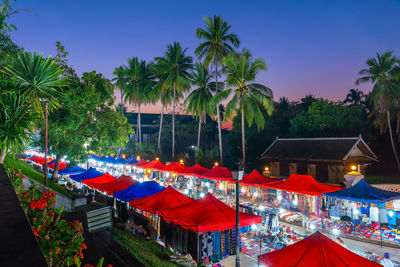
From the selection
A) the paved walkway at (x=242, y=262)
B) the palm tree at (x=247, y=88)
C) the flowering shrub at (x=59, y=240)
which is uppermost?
the palm tree at (x=247, y=88)

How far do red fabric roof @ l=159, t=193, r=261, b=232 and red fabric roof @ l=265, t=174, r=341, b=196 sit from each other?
6320mm

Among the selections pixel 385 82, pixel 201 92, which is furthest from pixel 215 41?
pixel 385 82

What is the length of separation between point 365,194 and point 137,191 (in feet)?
43.9

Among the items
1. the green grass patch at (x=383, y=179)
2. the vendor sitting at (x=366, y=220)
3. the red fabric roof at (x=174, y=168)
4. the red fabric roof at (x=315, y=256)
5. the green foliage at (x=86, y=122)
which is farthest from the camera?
the green grass patch at (x=383, y=179)

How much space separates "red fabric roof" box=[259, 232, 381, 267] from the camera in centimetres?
655

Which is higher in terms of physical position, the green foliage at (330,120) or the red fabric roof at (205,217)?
the green foliage at (330,120)

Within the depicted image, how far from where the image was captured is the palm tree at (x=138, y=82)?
173 ft

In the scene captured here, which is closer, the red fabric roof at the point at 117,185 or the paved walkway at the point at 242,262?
the paved walkway at the point at 242,262

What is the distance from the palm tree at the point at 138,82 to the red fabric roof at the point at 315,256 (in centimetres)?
4784

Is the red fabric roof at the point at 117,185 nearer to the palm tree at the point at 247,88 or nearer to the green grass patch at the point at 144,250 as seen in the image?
the green grass patch at the point at 144,250

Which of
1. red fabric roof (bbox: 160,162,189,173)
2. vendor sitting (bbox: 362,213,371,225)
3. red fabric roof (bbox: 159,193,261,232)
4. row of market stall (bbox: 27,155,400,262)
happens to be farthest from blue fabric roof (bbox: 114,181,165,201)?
vendor sitting (bbox: 362,213,371,225)

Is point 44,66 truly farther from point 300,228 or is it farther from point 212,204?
point 300,228

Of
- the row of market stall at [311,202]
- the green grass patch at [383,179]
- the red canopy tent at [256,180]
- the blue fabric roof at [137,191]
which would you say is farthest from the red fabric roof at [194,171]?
the green grass patch at [383,179]

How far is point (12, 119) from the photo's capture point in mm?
8359
